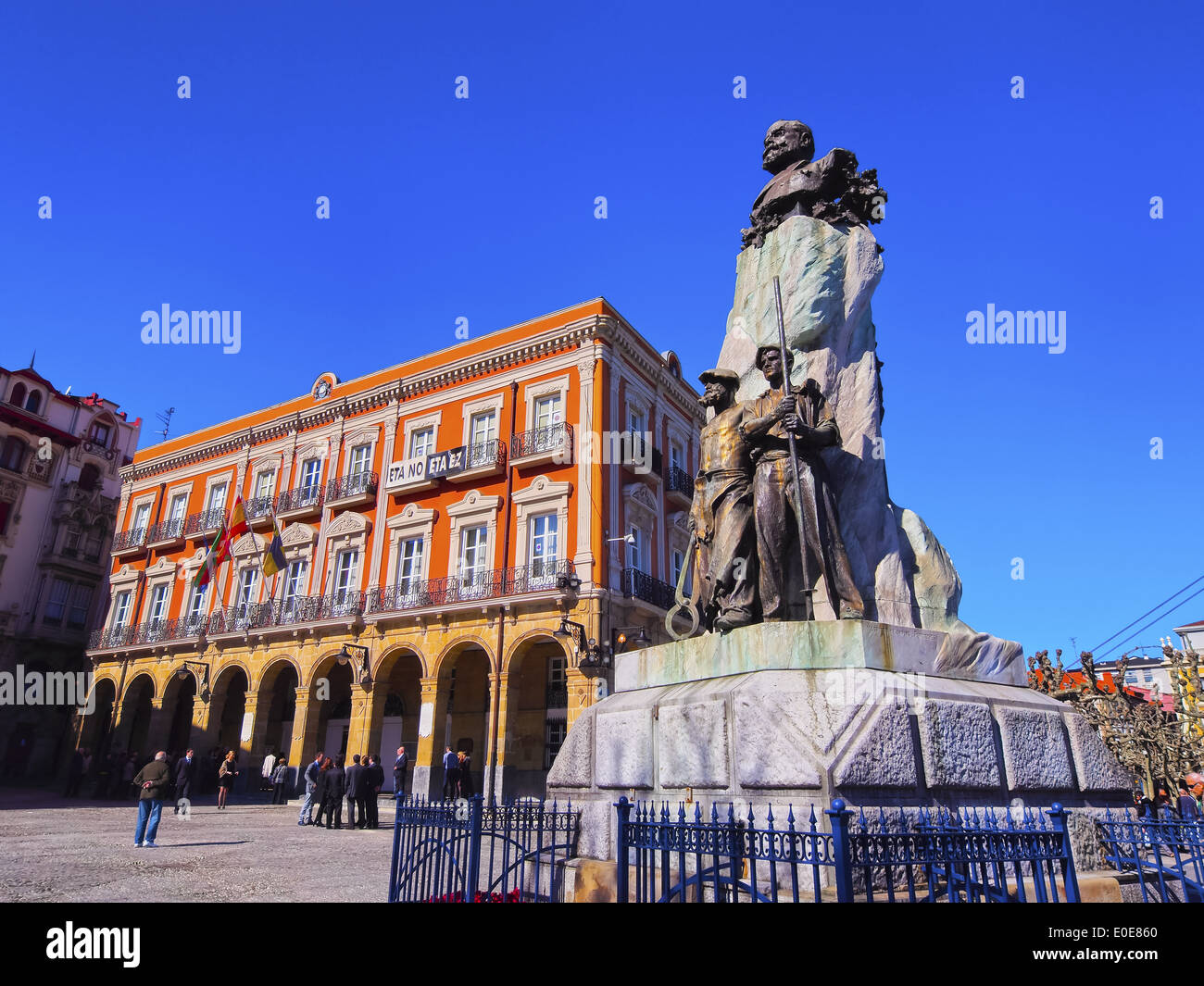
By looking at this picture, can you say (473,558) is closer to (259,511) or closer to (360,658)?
(360,658)

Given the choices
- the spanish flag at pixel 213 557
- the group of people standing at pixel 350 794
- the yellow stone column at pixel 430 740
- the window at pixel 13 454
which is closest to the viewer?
the group of people standing at pixel 350 794

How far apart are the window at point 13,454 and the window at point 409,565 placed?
20.5 m

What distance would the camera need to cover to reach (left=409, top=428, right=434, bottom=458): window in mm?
25875

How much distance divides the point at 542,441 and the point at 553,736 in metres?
8.62

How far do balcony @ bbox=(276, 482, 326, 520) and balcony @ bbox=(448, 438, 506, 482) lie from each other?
5806mm

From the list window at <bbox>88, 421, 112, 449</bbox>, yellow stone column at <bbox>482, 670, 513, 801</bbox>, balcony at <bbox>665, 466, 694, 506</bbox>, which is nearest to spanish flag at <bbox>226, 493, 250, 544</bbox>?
yellow stone column at <bbox>482, 670, 513, 801</bbox>

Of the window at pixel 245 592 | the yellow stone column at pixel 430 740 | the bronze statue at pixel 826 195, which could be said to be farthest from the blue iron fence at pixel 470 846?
the window at pixel 245 592

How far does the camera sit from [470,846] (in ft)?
13.3

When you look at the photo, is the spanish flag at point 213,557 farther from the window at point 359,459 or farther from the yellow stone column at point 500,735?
the yellow stone column at point 500,735

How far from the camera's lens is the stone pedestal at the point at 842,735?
3.71 meters
